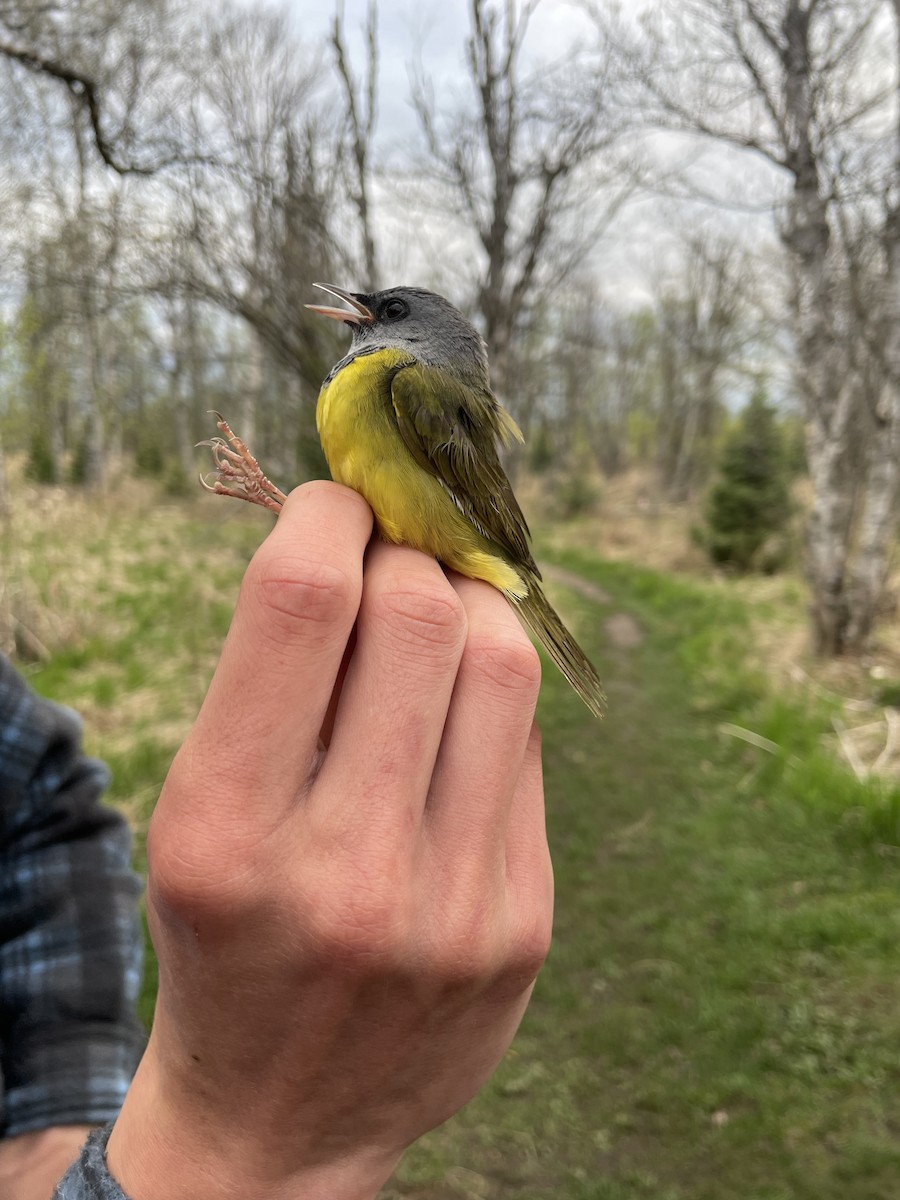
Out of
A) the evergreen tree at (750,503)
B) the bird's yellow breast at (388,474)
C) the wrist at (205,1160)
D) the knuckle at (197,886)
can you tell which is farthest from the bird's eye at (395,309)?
the evergreen tree at (750,503)

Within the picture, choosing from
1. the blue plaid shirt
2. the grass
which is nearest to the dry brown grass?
the grass

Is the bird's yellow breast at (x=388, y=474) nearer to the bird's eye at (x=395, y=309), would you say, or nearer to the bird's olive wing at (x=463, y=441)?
the bird's olive wing at (x=463, y=441)

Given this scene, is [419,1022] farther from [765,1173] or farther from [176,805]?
[765,1173]

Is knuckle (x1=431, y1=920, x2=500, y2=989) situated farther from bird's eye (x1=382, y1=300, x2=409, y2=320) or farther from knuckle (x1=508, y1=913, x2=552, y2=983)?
bird's eye (x1=382, y1=300, x2=409, y2=320)

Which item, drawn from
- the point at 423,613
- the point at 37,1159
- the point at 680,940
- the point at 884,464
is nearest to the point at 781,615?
the point at 884,464

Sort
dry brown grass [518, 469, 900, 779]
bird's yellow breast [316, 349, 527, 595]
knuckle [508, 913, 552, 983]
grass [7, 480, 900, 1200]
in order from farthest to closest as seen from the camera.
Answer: dry brown grass [518, 469, 900, 779] < grass [7, 480, 900, 1200] < bird's yellow breast [316, 349, 527, 595] < knuckle [508, 913, 552, 983]

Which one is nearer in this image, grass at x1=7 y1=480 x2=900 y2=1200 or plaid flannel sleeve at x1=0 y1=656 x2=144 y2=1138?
plaid flannel sleeve at x1=0 y1=656 x2=144 y2=1138

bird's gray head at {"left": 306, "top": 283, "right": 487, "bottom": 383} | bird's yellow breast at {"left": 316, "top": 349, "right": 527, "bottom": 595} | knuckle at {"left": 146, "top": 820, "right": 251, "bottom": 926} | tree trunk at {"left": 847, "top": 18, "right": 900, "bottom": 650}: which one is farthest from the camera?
tree trunk at {"left": 847, "top": 18, "right": 900, "bottom": 650}

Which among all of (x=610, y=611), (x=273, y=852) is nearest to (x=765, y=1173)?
(x=273, y=852)
